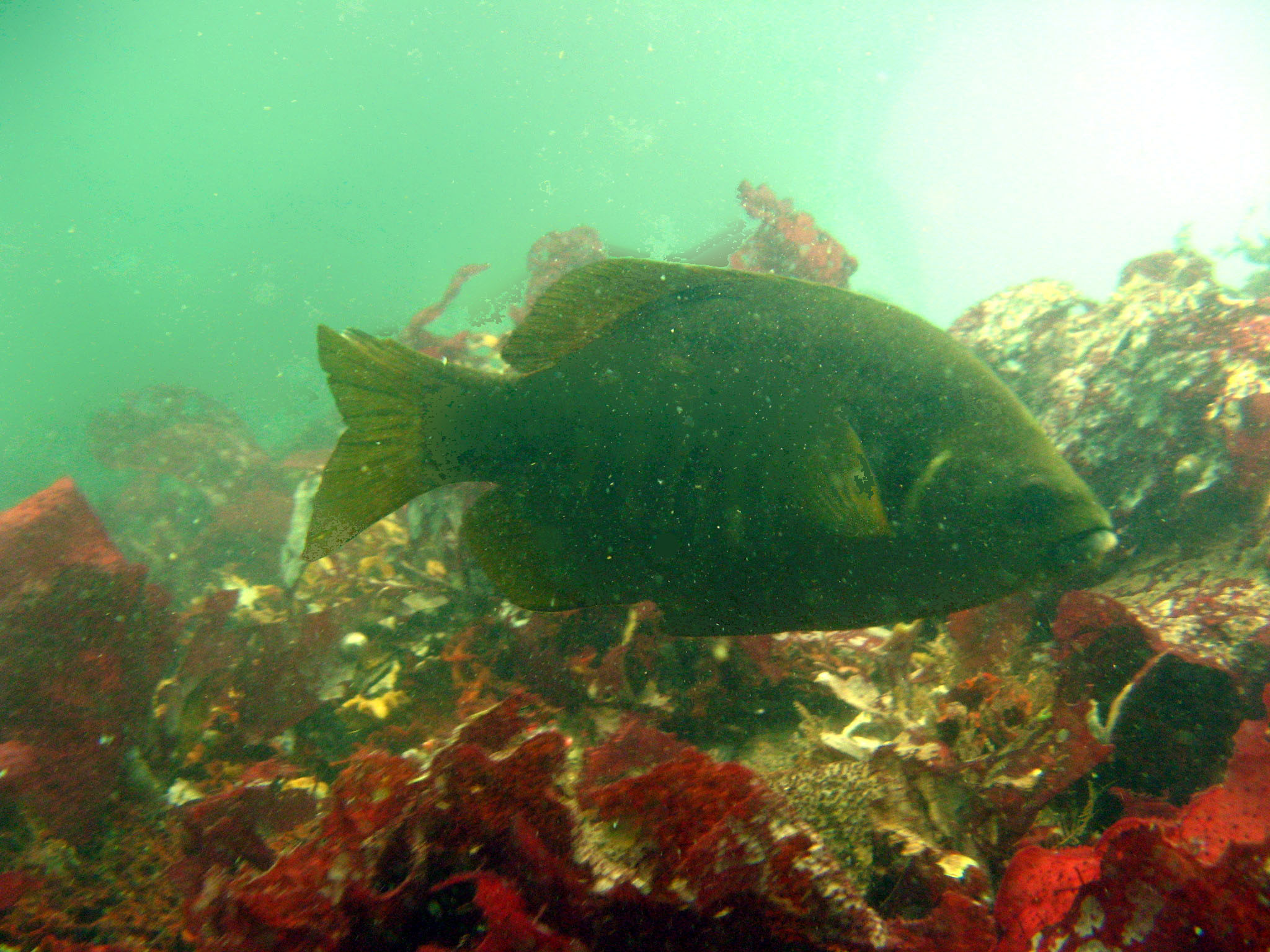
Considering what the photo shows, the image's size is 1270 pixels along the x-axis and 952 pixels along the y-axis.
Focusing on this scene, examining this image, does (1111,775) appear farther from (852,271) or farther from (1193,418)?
(852,271)

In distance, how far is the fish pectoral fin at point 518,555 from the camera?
1549mm

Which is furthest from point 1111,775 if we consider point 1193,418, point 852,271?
point 852,271

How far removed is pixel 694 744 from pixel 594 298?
1.60m

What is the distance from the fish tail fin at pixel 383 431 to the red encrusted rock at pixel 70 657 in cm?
180

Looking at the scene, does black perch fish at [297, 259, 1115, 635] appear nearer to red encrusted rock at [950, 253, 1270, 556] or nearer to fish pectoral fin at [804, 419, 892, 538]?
fish pectoral fin at [804, 419, 892, 538]

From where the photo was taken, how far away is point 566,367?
61.7 inches

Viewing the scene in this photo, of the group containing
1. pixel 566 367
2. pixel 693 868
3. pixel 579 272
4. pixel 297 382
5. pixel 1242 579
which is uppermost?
pixel 297 382

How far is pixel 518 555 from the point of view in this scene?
1.60 m

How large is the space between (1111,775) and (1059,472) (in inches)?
39.9

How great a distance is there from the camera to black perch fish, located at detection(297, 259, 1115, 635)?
4.28 ft

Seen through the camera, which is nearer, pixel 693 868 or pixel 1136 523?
pixel 693 868

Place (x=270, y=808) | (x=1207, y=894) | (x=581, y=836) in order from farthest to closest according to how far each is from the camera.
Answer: (x=270, y=808), (x=581, y=836), (x=1207, y=894)

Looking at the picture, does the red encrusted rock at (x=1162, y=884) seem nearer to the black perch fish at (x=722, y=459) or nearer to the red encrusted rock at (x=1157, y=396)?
the black perch fish at (x=722, y=459)

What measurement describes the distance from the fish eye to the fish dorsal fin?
0.82 meters
